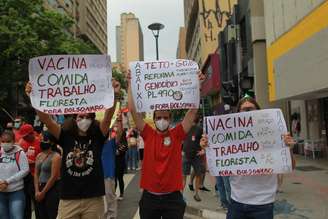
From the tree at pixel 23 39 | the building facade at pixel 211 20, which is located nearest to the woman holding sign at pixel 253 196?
the tree at pixel 23 39

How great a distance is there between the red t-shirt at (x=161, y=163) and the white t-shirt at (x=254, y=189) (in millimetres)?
561

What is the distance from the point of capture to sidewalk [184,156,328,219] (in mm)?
9078

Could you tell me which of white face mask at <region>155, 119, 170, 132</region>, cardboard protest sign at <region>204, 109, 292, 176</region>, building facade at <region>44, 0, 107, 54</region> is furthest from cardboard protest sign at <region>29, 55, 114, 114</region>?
building facade at <region>44, 0, 107, 54</region>

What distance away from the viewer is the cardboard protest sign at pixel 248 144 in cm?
460

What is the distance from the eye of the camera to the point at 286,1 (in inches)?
788

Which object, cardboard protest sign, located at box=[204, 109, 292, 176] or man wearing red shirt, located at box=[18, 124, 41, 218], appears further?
man wearing red shirt, located at box=[18, 124, 41, 218]

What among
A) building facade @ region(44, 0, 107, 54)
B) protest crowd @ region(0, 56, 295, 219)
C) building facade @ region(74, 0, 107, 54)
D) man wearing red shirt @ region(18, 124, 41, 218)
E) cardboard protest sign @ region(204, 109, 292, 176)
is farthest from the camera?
building facade @ region(74, 0, 107, 54)

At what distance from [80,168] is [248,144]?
160 cm

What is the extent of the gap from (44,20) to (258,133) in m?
28.9

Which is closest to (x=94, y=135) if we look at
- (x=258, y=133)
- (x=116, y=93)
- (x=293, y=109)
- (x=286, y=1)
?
(x=116, y=93)

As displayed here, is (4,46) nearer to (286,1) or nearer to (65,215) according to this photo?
(286,1)

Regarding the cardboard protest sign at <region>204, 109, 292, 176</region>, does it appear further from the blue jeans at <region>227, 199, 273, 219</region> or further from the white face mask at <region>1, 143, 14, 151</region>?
the white face mask at <region>1, 143, 14, 151</region>

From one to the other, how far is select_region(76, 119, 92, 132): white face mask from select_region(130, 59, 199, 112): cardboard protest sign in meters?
0.66

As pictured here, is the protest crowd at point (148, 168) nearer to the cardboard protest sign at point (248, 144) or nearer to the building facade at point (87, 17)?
Answer: the cardboard protest sign at point (248, 144)
